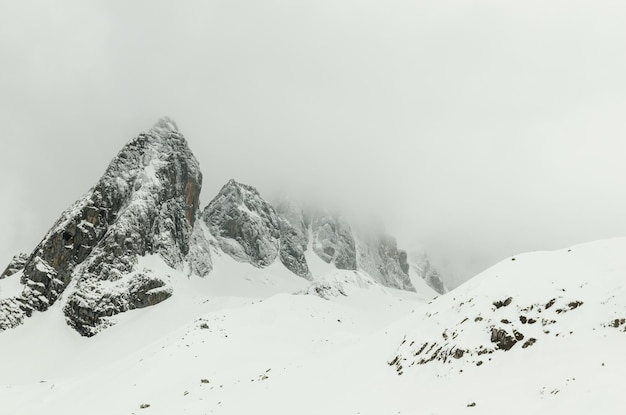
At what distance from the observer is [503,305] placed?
85.5ft

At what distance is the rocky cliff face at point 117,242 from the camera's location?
8794 cm

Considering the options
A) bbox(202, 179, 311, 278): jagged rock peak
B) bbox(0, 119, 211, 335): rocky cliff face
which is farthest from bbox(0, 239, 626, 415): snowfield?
bbox(202, 179, 311, 278): jagged rock peak

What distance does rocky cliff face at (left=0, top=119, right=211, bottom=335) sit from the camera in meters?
87.9

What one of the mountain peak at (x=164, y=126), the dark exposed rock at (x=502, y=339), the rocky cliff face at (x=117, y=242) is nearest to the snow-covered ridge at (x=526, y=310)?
the dark exposed rock at (x=502, y=339)

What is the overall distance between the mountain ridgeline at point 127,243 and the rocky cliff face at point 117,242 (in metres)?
0.19

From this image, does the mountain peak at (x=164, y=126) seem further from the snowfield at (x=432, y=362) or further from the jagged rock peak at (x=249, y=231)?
the snowfield at (x=432, y=362)

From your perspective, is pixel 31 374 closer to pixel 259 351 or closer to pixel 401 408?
pixel 259 351

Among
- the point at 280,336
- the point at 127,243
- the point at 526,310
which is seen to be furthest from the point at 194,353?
the point at 127,243

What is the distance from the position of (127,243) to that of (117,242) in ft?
7.58

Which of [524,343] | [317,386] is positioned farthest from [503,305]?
[317,386]

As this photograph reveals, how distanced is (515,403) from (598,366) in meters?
3.78

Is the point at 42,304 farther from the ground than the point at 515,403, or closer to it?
farther from the ground

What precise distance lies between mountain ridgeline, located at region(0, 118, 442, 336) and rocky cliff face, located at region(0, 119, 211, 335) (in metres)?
0.19

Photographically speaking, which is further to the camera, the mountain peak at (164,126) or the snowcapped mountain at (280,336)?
the mountain peak at (164,126)
